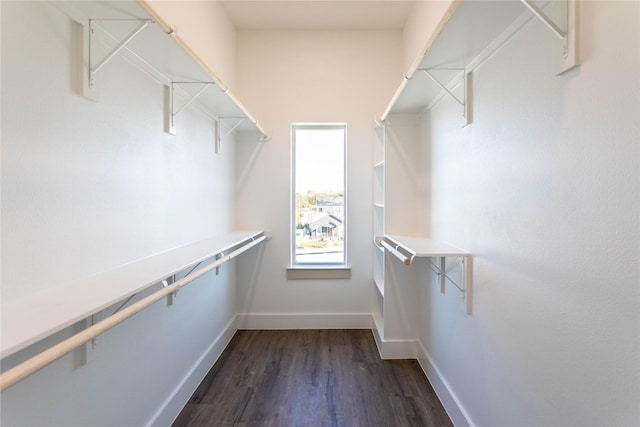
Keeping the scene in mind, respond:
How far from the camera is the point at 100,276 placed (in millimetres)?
1103

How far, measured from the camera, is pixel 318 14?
2680 millimetres

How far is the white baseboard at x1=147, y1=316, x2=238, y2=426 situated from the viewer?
5.21ft

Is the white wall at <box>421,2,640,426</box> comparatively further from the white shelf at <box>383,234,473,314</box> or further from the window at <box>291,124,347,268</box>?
the window at <box>291,124,347,268</box>

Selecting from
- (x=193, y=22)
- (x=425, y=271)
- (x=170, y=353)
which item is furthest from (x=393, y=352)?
(x=193, y=22)

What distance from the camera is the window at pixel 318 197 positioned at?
308 centimetres

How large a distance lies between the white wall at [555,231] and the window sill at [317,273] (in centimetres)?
143

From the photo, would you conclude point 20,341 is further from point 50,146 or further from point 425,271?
point 425,271

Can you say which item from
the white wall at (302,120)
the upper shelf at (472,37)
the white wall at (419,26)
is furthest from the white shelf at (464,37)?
the white wall at (302,120)

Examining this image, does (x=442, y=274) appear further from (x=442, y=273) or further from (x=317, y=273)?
(x=317, y=273)

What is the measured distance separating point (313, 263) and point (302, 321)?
0.58 m

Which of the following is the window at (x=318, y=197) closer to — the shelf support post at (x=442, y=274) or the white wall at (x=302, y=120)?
the white wall at (x=302, y=120)

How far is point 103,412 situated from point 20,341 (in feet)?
2.60

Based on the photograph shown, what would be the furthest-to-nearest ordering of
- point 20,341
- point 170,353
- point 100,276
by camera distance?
point 170,353 → point 100,276 → point 20,341

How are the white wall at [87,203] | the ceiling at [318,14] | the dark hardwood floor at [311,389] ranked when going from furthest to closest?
the ceiling at [318,14] → the dark hardwood floor at [311,389] → the white wall at [87,203]
